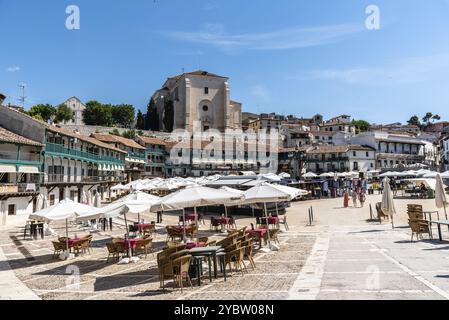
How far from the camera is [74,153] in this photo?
1736 inches

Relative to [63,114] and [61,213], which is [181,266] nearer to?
[61,213]

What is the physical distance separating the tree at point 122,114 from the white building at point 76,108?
30.1 ft

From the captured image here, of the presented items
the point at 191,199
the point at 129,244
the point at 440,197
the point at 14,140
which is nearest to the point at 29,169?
the point at 14,140

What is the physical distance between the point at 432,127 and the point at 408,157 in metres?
60.6

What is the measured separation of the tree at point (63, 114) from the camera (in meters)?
101

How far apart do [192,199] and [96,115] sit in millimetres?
98724

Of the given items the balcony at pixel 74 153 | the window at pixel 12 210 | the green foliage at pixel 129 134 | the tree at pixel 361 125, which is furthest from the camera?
the tree at pixel 361 125

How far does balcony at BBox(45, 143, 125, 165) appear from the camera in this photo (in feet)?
124

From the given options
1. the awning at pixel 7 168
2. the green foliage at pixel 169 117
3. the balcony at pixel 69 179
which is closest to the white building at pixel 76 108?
the green foliage at pixel 169 117

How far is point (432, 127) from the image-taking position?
13050 centimetres

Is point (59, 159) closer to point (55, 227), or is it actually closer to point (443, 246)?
point (55, 227)

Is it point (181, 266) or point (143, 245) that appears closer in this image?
point (181, 266)

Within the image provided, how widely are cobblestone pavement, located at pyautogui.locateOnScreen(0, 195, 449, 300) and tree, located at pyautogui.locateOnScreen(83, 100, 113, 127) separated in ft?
301

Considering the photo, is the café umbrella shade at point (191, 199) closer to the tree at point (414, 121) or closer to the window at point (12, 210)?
→ the window at point (12, 210)
